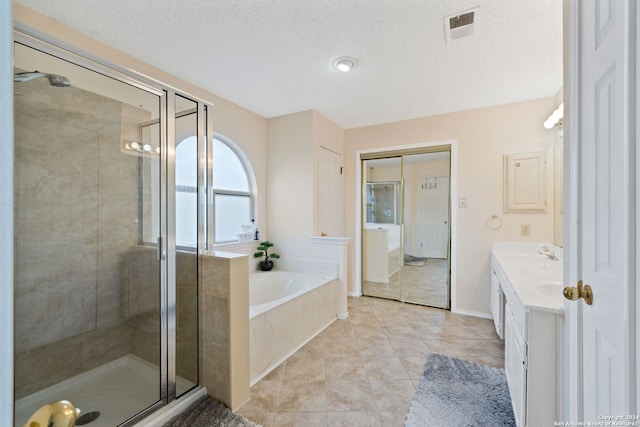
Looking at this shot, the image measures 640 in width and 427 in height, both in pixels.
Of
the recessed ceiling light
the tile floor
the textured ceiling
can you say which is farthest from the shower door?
the recessed ceiling light

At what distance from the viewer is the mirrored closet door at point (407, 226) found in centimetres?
344

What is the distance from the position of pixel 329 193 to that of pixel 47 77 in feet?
8.89

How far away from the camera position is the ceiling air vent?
1665 millimetres

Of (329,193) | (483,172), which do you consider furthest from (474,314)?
(329,193)

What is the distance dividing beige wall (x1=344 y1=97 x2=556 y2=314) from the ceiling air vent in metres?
1.53

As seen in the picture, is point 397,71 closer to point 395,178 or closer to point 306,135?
point 306,135

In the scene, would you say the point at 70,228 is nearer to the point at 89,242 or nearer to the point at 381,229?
the point at 89,242

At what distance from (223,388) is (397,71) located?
2.74m

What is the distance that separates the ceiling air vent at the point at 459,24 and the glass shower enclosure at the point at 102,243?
1.74m

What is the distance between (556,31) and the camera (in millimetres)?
1805

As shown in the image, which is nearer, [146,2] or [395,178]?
[146,2]

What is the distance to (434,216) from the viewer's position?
139 inches

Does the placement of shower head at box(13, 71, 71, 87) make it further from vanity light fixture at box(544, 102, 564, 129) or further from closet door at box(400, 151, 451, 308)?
vanity light fixture at box(544, 102, 564, 129)
